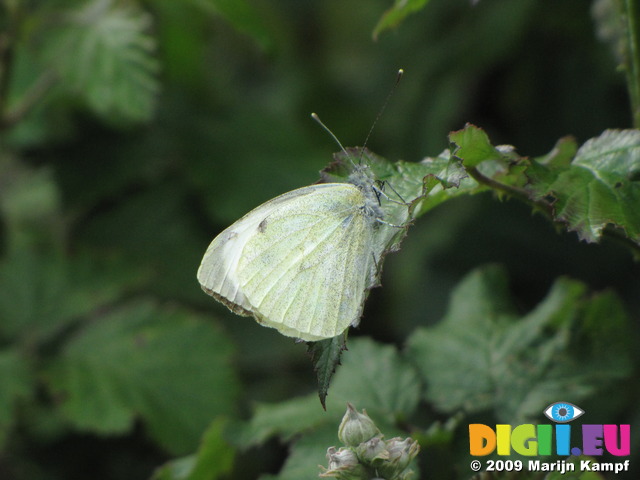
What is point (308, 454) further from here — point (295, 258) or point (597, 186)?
point (597, 186)

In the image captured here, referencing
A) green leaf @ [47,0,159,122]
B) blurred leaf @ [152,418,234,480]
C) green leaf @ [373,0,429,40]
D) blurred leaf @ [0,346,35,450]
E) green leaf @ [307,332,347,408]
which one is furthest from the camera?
green leaf @ [47,0,159,122]

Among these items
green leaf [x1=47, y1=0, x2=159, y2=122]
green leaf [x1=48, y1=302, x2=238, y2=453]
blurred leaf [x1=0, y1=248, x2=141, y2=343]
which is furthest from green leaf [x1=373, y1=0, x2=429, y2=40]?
blurred leaf [x1=0, y1=248, x2=141, y2=343]

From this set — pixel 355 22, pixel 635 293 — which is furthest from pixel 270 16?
pixel 635 293

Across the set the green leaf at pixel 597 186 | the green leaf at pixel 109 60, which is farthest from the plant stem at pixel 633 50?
the green leaf at pixel 109 60

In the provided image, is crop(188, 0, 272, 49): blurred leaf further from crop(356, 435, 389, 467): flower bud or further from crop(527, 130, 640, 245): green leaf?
crop(356, 435, 389, 467): flower bud

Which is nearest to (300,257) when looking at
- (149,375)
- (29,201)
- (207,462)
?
(207,462)

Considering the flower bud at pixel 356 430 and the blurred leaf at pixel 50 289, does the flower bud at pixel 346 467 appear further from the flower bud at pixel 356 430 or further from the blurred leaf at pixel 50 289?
the blurred leaf at pixel 50 289

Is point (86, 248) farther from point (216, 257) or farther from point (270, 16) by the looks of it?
point (270, 16)
